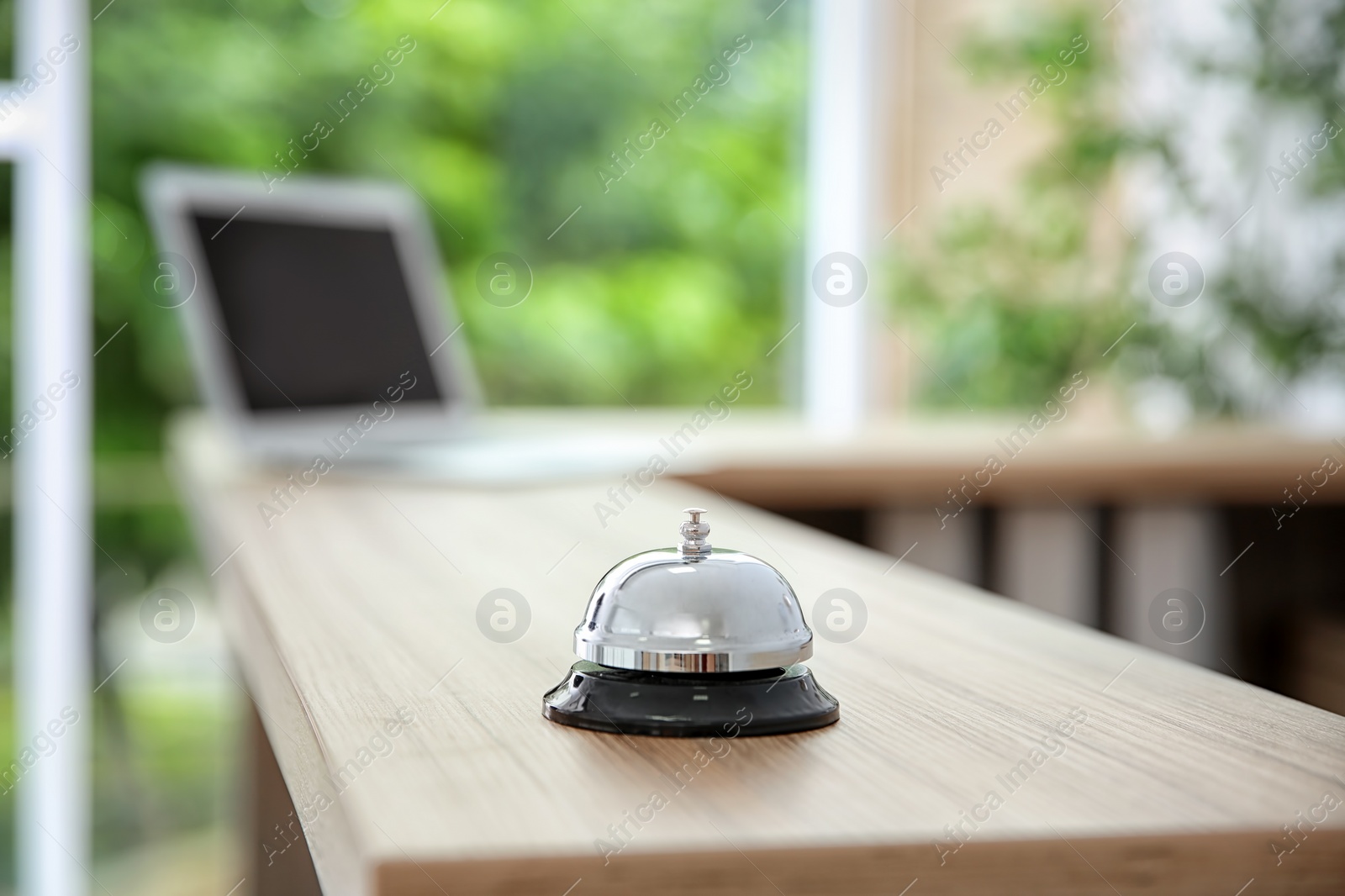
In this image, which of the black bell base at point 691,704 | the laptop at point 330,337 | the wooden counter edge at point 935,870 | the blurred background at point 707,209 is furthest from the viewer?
the blurred background at point 707,209

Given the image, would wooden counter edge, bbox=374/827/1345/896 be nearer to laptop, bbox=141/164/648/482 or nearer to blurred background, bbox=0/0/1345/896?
laptop, bbox=141/164/648/482

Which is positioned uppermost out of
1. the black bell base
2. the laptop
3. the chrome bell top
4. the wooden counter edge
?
the laptop

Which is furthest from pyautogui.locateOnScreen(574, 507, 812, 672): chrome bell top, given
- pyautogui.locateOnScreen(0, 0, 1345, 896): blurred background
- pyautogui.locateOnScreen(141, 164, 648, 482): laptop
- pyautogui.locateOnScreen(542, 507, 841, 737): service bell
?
pyautogui.locateOnScreen(0, 0, 1345, 896): blurred background

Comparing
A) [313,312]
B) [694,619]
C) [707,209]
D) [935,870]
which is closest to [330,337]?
[313,312]

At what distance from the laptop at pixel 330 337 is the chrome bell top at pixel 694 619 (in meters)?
1.18

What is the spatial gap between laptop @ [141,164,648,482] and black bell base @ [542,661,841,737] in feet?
3.93

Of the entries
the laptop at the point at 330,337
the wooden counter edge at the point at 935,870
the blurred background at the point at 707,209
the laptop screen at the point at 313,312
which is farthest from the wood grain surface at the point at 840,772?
→ the blurred background at the point at 707,209

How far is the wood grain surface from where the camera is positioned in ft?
1.62

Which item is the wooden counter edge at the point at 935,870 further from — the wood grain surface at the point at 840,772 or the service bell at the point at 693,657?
the service bell at the point at 693,657

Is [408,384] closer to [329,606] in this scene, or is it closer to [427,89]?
[329,606]

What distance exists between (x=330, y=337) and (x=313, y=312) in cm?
5

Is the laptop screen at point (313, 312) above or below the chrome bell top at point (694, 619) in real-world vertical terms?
above

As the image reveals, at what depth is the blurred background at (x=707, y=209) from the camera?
10.6 feet

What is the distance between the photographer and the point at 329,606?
100 centimetres
